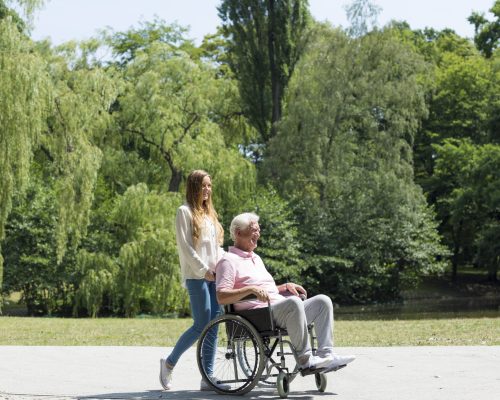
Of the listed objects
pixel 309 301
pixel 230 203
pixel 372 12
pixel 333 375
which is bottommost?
pixel 333 375

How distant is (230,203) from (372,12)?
10.1m

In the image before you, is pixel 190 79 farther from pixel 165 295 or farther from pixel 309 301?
pixel 309 301

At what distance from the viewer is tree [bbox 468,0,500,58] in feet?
178

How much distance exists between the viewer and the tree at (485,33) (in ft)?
178

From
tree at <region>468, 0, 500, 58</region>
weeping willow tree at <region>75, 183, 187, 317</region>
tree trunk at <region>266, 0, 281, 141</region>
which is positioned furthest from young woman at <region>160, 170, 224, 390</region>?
tree at <region>468, 0, 500, 58</region>

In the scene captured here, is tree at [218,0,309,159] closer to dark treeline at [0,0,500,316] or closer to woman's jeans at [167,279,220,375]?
dark treeline at [0,0,500,316]

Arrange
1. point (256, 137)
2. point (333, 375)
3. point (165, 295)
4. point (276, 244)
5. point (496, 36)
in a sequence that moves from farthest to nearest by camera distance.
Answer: point (496, 36), point (256, 137), point (276, 244), point (165, 295), point (333, 375)

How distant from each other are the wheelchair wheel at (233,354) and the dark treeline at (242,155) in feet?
46.8

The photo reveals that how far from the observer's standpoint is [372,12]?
37.2m

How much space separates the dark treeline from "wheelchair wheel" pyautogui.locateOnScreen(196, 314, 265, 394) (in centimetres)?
1427

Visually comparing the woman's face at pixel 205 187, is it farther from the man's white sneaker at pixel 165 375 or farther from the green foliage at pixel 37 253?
the green foliage at pixel 37 253

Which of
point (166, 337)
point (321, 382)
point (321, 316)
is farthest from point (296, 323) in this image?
point (166, 337)

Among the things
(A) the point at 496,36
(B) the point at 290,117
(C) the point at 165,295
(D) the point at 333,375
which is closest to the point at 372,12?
(B) the point at 290,117

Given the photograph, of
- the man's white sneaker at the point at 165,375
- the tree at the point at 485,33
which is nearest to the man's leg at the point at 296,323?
the man's white sneaker at the point at 165,375
